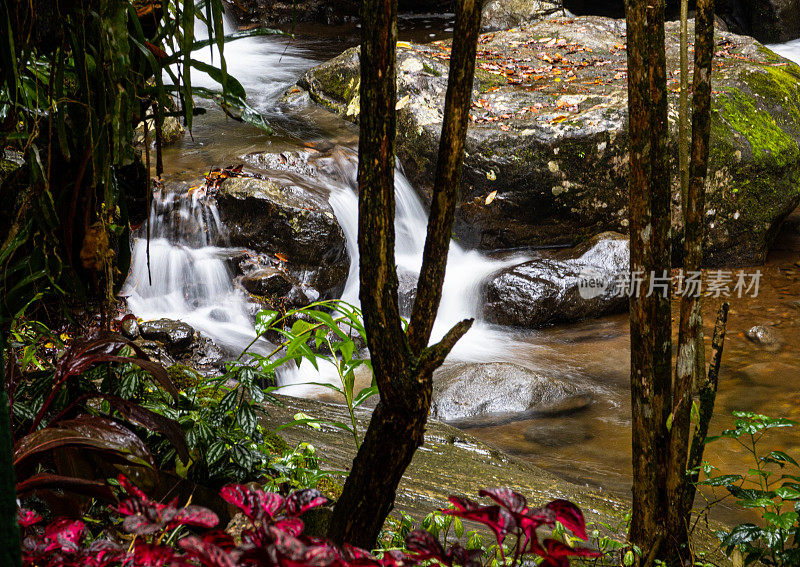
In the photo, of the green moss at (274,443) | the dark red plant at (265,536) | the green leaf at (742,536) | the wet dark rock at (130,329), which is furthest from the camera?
the wet dark rock at (130,329)

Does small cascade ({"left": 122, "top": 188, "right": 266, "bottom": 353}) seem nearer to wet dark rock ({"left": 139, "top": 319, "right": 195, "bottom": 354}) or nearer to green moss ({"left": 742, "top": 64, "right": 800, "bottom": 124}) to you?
wet dark rock ({"left": 139, "top": 319, "right": 195, "bottom": 354})

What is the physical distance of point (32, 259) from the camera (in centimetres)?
197

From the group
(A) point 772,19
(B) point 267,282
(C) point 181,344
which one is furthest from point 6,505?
(A) point 772,19

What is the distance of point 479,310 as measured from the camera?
6.81 meters

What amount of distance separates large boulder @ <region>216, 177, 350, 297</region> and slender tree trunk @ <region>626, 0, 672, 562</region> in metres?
4.77

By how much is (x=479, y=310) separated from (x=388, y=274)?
5495 mm

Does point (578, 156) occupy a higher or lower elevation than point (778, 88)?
lower

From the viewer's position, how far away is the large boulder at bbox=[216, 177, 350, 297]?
249 inches

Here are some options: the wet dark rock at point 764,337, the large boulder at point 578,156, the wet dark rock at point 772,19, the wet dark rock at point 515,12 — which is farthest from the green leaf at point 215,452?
the wet dark rock at point 772,19

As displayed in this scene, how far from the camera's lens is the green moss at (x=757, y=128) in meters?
7.34

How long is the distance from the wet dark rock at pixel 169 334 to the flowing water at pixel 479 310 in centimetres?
34

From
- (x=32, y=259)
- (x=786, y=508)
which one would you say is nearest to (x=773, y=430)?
(x=786, y=508)

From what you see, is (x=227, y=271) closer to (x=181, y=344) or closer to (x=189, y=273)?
(x=189, y=273)

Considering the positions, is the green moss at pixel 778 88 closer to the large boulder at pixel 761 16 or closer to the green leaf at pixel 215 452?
the large boulder at pixel 761 16
